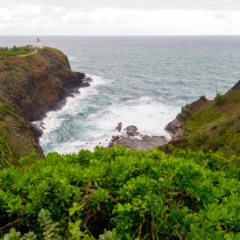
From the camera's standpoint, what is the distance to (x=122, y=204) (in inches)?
166

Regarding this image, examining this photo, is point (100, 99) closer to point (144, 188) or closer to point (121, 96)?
point (121, 96)

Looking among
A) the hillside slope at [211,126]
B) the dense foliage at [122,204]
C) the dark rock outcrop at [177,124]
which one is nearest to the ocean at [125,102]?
the dark rock outcrop at [177,124]

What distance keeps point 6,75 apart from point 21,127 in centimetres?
1532

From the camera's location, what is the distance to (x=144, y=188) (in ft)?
12.9

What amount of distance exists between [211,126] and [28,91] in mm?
28683

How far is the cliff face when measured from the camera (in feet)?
91.7

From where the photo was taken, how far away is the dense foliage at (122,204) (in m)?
3.55

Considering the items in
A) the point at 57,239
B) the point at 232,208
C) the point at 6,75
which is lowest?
the point at 6,75

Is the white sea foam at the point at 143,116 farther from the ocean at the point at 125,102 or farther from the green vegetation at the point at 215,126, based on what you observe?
the green vegetation at the point at 215,126

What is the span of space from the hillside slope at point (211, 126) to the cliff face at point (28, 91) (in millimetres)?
15724

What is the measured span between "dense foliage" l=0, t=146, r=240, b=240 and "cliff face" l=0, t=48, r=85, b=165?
2048 centimetres

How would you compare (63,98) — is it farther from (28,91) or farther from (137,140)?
(137,140)

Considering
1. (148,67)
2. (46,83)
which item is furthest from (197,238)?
(148,67)

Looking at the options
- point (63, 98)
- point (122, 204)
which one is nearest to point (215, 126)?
point (122, 204)
